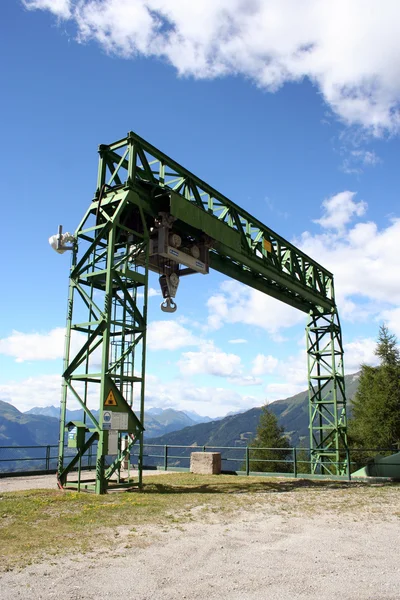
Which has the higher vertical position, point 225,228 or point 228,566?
point 225,228

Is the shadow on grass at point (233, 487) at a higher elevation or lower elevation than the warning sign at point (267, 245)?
lower

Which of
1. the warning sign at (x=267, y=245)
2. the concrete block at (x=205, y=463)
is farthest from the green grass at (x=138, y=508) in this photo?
the warning sign at (x=267, y=245)

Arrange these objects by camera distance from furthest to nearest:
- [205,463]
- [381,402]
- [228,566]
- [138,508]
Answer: [381,402] < [205,463] < [138,508] < [228,566]

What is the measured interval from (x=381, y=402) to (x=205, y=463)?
2896 centimetres

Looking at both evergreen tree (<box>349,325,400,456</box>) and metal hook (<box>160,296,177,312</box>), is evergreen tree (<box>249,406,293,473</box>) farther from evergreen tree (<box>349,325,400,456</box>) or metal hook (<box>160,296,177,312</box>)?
metal hook (<box>160,296,177,312</box>)

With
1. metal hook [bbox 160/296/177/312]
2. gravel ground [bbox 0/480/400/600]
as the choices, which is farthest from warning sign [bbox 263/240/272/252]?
gravel ground [bbox 0/480/400/600]

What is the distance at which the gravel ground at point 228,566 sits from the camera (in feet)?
18.6

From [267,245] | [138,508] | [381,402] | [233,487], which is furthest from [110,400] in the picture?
[381,402]

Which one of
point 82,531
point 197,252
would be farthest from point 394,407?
point 82,531

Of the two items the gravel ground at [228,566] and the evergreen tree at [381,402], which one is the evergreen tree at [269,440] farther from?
the gravel ground at [228,566]

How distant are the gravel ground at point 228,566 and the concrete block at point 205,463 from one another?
10669 millimetres

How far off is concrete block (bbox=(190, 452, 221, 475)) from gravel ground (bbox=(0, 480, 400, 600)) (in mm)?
10669

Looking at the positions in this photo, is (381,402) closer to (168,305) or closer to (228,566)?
(168,305)

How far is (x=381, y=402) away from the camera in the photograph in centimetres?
4400
